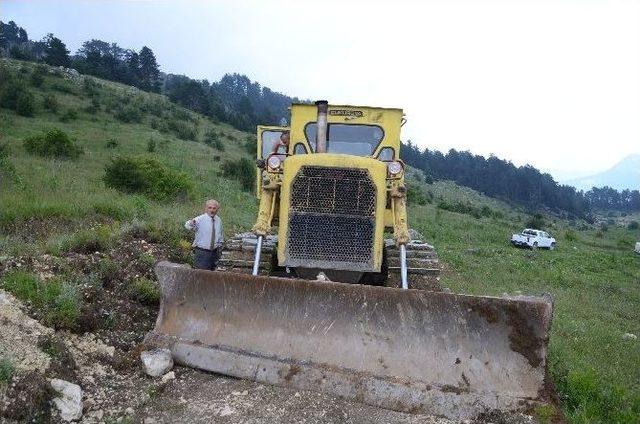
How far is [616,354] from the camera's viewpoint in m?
7.79

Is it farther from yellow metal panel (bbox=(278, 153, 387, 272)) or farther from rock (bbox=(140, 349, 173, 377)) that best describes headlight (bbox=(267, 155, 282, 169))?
rock (bbox=(140, 349, 173, 377))

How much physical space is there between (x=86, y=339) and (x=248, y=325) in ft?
4.93

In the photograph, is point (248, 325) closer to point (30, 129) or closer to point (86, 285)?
point (86, 285)

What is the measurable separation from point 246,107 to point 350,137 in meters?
66.8

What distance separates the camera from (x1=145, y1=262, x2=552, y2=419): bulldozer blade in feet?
14.8

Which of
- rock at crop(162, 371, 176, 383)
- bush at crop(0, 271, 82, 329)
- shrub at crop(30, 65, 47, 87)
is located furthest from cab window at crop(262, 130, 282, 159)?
shrub at crop(30, 65, 47, 87)

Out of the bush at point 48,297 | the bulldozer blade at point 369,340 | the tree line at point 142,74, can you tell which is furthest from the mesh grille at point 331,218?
the tree line at point 142,74

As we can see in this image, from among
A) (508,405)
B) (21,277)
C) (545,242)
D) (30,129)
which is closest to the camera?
(508,405)

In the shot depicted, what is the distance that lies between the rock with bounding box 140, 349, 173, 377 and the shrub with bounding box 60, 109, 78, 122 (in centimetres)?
3143

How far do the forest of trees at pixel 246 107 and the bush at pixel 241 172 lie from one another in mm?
25691

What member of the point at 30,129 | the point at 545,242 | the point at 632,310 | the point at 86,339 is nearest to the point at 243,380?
the point at 86,339

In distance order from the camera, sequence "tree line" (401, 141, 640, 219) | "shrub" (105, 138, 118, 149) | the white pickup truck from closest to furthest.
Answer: "shrub" (105, 138, 118, 149)
the white pickup truck
"tree line" (401, 141, 640, 219)

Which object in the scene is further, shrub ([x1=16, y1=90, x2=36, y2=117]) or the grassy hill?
shrub ([x1=16, y1=90, x2=36, y2=117])

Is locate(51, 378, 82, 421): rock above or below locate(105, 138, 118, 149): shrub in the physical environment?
below
